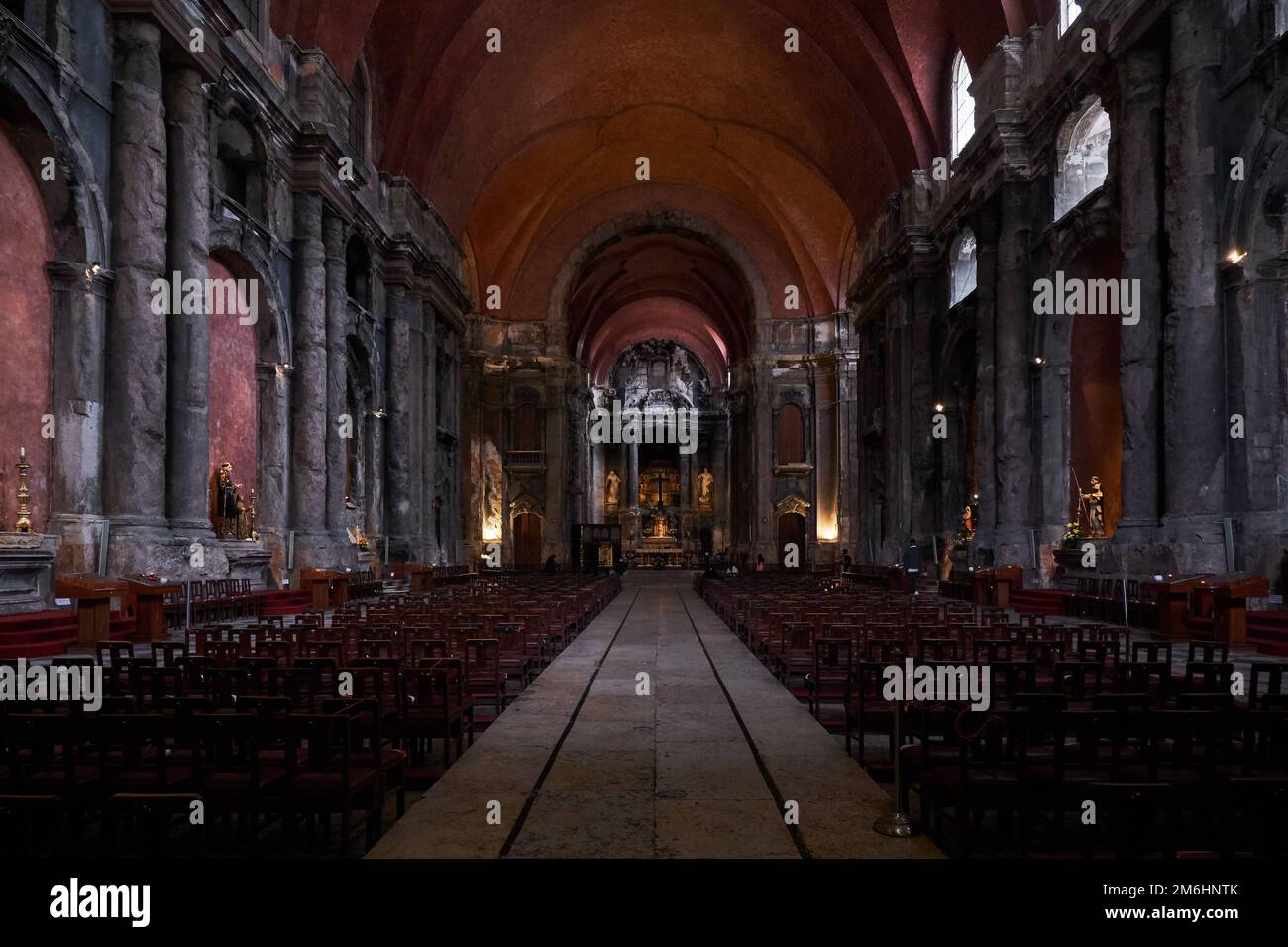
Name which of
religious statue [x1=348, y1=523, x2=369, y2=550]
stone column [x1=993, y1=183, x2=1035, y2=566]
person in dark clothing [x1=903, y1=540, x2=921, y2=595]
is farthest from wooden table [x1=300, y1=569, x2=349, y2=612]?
stone column [x1=993, y1=183, x2=1035, y2=566]

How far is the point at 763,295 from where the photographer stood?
4178cm

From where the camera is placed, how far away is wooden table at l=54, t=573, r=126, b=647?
33.6 ft

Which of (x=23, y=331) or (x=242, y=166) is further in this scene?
(x=242, y=166)

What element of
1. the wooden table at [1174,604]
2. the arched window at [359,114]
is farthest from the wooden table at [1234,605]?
the arched window at [359,114]

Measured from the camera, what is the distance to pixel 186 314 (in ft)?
47.6

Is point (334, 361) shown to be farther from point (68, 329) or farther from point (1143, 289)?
point (1143, 289)

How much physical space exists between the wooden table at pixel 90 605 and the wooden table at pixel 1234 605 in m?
13.1

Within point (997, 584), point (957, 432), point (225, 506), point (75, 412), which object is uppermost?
point (957, 432)

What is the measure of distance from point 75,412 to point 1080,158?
18.3m

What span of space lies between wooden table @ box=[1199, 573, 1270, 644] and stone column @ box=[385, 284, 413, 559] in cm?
2070

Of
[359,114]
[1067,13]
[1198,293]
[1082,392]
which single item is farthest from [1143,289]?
[359,114]

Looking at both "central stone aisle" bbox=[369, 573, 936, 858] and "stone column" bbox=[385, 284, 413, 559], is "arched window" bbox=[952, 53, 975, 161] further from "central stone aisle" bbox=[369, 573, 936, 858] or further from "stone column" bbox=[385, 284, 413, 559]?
"central stone aisle" bbox=[369, 573, 936, 858]
